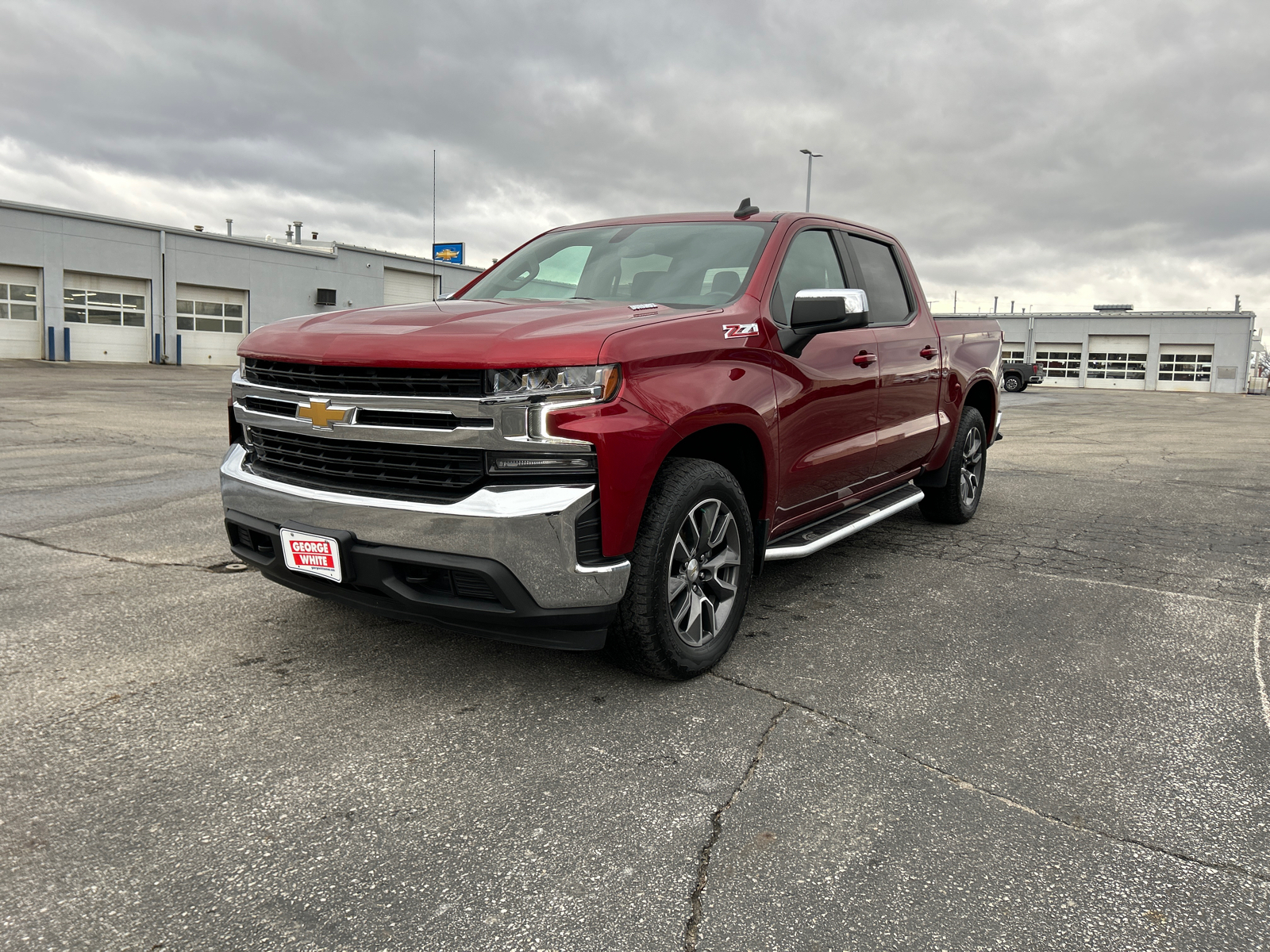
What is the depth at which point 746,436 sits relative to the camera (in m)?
3.51

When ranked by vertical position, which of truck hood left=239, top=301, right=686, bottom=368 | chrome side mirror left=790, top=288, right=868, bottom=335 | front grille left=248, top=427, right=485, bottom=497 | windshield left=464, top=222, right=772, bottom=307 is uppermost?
windshield left=464, top=222, right=772, bottom=307

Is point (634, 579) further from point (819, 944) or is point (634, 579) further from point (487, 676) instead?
point (819, 944)

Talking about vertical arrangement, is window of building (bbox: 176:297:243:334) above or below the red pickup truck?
above

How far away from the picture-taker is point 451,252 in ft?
158

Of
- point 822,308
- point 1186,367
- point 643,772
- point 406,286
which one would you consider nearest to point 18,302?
point 406,286

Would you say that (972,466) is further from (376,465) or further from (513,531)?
(376,465)

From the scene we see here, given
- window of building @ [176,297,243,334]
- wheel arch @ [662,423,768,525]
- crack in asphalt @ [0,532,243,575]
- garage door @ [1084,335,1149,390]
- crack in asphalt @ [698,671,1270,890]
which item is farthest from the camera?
garage door @ [1084,335,1149,390]

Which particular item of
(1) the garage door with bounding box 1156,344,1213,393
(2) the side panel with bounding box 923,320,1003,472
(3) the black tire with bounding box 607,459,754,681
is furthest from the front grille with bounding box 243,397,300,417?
(1) the garage door with bounding box 1156,344,1213,393

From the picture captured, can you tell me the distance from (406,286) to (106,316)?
14.6 metres

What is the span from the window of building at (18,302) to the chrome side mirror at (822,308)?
1327 inches

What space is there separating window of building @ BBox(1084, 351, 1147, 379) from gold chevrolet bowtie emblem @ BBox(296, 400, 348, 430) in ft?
200

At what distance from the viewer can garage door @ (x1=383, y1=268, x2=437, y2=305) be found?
1665 inches

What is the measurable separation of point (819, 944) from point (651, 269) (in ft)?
9.56

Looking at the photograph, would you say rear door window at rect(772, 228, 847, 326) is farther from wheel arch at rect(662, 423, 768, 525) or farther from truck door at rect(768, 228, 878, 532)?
wheel arch at rect(662, 423, 768, 525)
